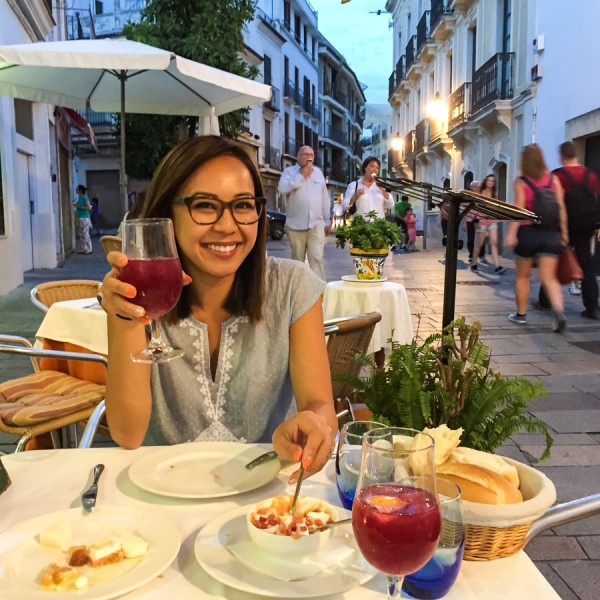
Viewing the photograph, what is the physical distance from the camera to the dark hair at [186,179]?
5.66 ft

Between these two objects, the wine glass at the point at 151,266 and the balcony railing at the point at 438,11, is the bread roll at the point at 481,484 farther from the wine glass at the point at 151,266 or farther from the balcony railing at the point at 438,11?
the balcony railing at the point at 438,11

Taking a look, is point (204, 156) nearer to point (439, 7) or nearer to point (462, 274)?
point (462, 274)

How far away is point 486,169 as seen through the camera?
55.8 ft

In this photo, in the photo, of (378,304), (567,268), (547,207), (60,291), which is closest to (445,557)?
(60,291)

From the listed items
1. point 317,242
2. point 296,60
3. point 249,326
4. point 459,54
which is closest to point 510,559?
point 249,326

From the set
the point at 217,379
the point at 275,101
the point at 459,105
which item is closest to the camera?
the point at 217,379

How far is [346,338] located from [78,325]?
159 centimetres

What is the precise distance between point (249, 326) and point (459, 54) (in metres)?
20.0

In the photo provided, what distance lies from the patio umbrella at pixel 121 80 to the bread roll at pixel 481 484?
5.52 metres

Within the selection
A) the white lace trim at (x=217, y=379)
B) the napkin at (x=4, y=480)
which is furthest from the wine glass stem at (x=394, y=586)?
the white lace trim at (x=217, y=379)

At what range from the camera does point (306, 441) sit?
124 cm

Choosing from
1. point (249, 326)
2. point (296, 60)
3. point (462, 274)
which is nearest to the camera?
point (249, 326)

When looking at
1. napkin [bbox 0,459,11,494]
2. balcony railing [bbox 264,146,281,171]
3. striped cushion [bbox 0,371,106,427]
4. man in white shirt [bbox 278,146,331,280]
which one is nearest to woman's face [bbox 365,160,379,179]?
man in white shirt [bbox 278,146,331,280]

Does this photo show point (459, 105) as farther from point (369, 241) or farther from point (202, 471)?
point (202, 471)
